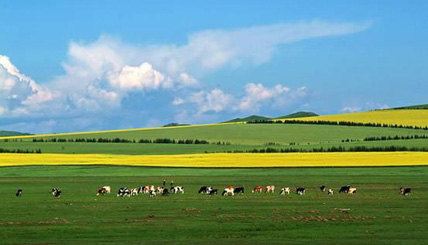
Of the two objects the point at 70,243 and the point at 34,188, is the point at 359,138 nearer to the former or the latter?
the point at 34,188

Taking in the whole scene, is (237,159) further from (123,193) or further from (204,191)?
(123,193)

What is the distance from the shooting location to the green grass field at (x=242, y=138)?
103750 mm

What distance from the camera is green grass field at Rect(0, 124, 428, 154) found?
104 meters

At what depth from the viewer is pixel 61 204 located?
4638 centimetres

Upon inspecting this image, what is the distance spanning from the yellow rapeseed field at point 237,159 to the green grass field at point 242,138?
30.9 feet

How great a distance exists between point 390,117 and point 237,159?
203ft

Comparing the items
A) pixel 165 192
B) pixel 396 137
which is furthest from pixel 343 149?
pixel 165 192

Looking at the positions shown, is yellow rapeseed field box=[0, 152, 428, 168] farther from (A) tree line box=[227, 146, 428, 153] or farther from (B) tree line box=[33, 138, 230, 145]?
(B) tree line box=[33, 138, 230, 145]

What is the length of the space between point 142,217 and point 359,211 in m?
9.82

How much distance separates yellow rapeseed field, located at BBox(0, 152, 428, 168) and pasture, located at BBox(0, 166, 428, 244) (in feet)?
38.0

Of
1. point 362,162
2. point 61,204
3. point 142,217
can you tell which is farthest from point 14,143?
point 142,217

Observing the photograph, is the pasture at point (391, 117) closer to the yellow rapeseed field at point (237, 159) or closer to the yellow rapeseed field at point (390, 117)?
the yellow rapeseed field at point (390, 117)

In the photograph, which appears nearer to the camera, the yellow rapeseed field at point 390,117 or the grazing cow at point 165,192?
the grazing cow at point 165,192

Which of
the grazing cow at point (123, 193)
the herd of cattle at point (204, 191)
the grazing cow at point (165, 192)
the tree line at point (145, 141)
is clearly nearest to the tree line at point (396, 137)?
the tree line at point (145, 141)
